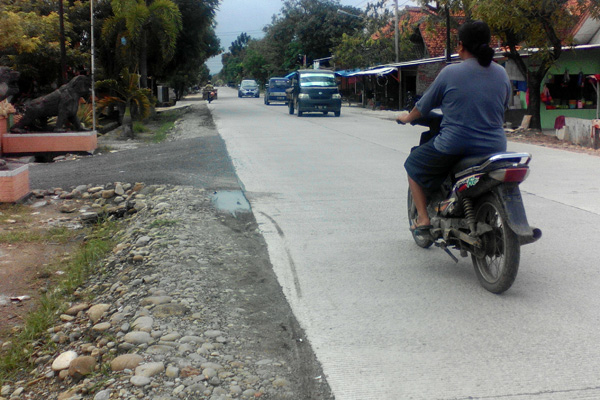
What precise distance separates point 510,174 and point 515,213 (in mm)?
278

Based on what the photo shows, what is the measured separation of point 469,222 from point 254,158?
8.61 meters

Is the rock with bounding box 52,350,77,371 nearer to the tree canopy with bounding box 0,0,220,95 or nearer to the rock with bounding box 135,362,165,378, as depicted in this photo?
the rock with bounding box 135,362,165,378

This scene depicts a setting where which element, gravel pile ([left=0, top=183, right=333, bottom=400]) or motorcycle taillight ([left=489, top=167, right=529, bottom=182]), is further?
motorcycle taillight ([left=489, top=167, right=529, bottom=182])

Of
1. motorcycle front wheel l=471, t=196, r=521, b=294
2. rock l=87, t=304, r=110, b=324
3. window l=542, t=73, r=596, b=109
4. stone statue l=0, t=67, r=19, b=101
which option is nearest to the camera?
motorcycle front wheel l=471, t=196, r=521, b=294

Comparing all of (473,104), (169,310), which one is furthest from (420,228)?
(169,310)

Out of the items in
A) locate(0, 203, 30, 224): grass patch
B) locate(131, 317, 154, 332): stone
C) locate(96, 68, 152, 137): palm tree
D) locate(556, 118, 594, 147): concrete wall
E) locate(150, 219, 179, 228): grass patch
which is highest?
locate(96, 68, 152, 137): palm tree

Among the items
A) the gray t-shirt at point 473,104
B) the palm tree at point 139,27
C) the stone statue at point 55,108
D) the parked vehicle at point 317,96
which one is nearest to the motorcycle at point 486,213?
the gray t-shirt at point 473,104

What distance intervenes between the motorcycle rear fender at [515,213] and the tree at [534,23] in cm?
1373

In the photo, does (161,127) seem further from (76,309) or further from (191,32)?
(76,309)

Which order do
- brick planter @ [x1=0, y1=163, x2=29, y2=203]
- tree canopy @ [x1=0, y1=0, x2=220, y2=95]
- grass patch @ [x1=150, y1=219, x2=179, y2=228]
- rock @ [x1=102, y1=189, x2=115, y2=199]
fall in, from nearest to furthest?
grass patch @ [x1=150, y1=219, x2=179, y2=228] → brick planter @ [x1=0, y1=163, x2=29, y2=203] → rock @ [x1=102, y1=189, x2=115, y2=199] → tree canopy @ [x1=0, y1=0, x2=220, y2=95]

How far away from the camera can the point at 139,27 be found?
2612 centimetres

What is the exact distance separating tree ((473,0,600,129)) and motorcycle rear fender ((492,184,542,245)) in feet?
45.0

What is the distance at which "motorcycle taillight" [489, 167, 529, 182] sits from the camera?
14.9ft

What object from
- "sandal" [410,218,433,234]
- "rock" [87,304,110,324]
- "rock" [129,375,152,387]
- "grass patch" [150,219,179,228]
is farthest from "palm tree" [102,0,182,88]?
"rock" [129,375,152,387]
